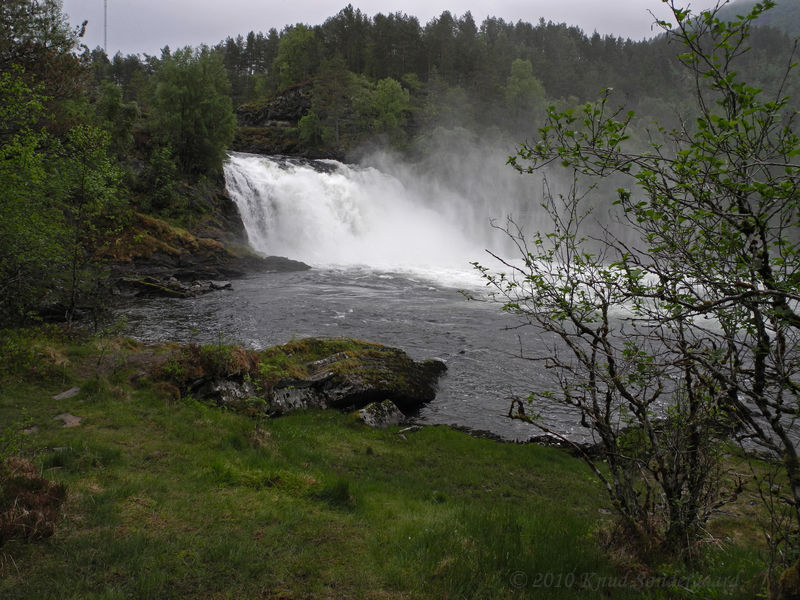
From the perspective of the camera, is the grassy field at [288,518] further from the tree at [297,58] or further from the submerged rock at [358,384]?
the tree at [297,58]

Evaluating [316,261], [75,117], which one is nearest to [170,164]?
[75,117]

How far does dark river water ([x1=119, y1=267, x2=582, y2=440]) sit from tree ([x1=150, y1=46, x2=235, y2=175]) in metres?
13.3

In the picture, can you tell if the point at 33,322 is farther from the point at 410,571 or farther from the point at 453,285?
the point at 453,285

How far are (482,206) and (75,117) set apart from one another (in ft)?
150

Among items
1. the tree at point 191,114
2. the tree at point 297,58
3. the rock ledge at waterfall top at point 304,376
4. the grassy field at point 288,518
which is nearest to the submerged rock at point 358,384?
the rock ledge at waterfall top at point 304,376

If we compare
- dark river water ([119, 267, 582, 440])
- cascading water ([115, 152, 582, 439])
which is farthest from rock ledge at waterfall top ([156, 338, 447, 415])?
cascading water ([115, 152, 582, 439])

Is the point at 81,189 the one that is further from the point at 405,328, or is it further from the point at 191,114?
the point at 191,114

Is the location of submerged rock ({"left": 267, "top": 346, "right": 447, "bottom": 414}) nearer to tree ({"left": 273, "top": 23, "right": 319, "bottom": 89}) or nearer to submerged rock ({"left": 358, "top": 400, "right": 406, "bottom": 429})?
submerged rock ({"left": 358, "top": 400, "right": 406, "bottom": 429})

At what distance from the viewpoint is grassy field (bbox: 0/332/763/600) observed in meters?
4.42

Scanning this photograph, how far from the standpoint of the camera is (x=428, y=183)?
59.6 meters

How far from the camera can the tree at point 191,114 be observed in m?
35.3

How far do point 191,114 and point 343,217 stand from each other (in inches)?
576

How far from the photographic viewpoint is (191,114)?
35.7 meters

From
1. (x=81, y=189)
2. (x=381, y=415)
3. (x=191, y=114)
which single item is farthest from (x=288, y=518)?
(x=191, y=114)
